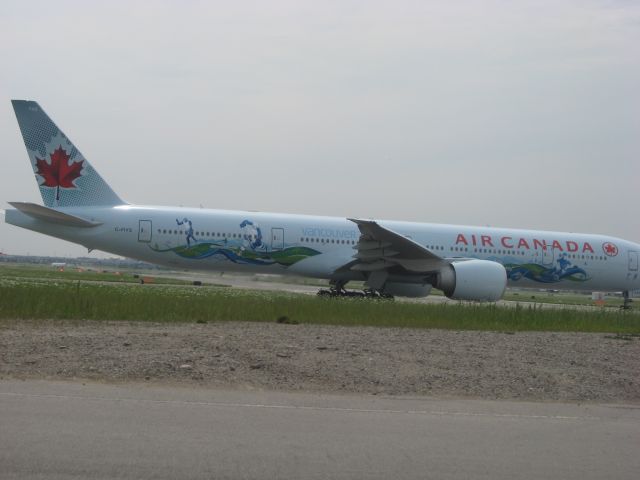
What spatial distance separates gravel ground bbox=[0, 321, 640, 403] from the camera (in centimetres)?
779

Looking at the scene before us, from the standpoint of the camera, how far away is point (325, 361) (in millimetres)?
8859

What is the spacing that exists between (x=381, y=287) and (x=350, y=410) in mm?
18833

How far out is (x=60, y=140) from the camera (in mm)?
25172

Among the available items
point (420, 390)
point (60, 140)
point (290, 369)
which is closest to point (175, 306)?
point (290, 369)

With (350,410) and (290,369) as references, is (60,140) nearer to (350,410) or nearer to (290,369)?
(290,369)

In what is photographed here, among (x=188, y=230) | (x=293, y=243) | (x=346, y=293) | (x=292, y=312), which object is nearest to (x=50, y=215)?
(x=188, y=230)

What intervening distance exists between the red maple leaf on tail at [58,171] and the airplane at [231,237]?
34 mm

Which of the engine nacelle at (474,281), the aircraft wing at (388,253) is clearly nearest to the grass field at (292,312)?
the engine nacelle at (474,281)

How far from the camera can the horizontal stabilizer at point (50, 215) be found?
23.5m

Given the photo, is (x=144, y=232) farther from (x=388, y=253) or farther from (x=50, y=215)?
(x=388, y=253)

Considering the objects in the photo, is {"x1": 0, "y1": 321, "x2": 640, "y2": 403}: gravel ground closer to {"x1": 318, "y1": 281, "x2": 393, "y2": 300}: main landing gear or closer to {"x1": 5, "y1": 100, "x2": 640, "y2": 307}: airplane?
{"x1": 318, "y1": 281, "x2": 393, "y2": 300}: main landing gear

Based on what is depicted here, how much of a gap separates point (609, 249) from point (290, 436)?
25.3 m

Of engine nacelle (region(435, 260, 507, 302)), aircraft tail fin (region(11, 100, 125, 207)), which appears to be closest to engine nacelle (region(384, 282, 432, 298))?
engine nacelle (region(435, 260, 507, 302))

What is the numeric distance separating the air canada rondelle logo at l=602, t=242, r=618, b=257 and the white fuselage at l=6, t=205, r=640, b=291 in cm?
4
